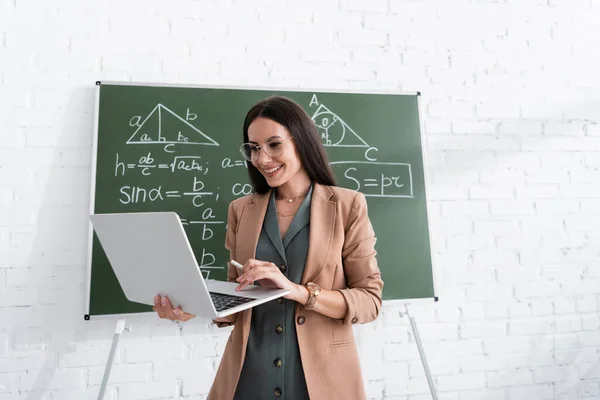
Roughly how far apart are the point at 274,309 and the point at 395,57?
5.09 ft

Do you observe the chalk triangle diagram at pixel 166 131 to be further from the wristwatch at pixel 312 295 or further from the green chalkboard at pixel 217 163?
the wristwatch at pixel 312 295

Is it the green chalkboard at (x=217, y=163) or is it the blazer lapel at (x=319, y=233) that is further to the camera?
the green chalkboard at (x=217, y=163)

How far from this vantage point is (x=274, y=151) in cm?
105

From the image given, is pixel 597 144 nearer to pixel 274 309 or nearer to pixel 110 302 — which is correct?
pixel 274 309

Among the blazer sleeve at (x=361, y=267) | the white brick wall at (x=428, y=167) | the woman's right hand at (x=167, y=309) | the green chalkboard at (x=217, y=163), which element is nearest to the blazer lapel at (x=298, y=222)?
the blazer sleeve at (x=361, y=267)

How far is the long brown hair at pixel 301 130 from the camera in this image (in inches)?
41.8

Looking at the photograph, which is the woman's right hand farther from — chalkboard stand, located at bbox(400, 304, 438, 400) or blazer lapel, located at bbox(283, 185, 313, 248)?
chalkboard stand, located at bbox(400, 304, 438, 400)

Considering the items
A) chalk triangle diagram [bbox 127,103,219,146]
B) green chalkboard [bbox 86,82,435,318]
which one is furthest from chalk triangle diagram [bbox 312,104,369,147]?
chalk triangle diagram [bbox 127,103,219,146]

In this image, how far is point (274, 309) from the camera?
0.99 m

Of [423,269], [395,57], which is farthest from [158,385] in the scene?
[395,57]

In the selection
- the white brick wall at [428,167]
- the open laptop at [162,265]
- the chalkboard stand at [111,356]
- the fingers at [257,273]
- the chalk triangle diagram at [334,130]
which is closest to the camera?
the open laptop at [162,265]

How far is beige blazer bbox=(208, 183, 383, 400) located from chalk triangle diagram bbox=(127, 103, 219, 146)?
89 centimetres

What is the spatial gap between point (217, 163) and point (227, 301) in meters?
1.10

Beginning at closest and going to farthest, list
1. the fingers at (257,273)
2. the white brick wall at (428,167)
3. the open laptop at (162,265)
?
the open laptop at (162,265), the fingers at (257,273), the white brick wall at (428,167)
